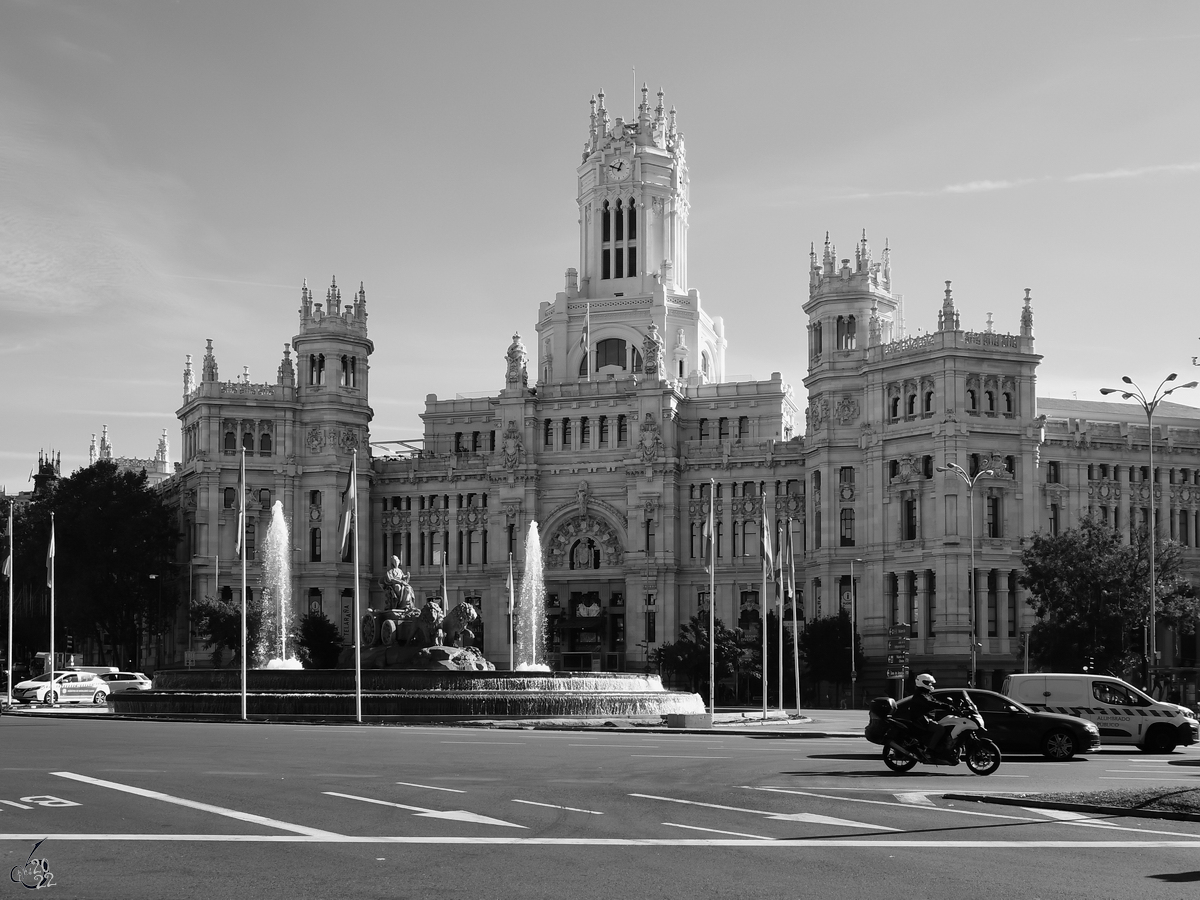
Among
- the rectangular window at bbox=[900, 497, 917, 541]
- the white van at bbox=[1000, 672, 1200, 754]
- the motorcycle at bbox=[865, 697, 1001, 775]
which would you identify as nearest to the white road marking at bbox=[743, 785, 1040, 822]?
the motorcycle at bbox=[865, 697, 1001, 775]

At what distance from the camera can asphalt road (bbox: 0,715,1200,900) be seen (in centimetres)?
1616

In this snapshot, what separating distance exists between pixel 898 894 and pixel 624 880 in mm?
2736

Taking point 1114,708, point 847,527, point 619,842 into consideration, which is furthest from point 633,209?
point 619,842

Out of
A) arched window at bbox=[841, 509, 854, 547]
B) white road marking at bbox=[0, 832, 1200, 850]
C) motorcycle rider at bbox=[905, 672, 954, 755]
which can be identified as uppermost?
arched window at bbox=[841, 509, 854, 547]

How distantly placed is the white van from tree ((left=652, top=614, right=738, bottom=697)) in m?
57.2

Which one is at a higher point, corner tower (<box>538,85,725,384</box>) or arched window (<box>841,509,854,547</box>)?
corner tower (<box>538,85,725,384</box>)

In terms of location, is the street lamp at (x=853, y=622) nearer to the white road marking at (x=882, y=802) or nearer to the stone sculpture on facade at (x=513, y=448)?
the stone sculpture on facade at (x=513, y=448)

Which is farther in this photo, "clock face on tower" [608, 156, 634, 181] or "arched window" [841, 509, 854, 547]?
"clock face on tower" [608, 156, 634, 181]

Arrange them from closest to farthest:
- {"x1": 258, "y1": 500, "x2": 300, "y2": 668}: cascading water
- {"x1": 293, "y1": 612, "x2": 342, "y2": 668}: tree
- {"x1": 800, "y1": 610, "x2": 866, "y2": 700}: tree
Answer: {"x1": 800, "y1": 610, "x2": 866, "y2": 700}: tree
{"x1": 293, "y1": 612, "x2": 342, "y2": 668}: tree
{"x1": 258, "y1": 500, "x2": 300, "y2": 668}: cascading water

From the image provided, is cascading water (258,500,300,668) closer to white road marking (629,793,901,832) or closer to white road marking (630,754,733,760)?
white road marking (630,754,733,760)

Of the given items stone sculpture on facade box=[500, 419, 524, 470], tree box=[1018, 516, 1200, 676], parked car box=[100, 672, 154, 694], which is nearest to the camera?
tree box=[1018, 516, 1200, 676]

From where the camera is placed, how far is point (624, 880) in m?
16.3

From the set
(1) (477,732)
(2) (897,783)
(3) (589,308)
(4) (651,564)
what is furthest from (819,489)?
(2) (897,783)

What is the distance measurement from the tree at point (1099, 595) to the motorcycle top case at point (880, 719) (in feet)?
182
